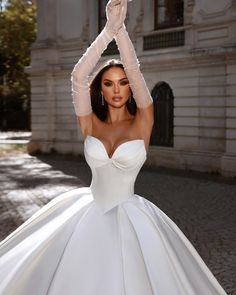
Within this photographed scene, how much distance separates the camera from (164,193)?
10164 mm

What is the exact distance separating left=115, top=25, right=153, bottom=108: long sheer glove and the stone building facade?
9.90 m

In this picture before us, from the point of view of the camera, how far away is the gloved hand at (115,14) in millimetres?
2713

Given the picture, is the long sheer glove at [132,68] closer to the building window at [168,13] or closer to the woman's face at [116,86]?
the woman's face at [116,86]

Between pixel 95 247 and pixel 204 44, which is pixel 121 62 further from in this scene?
pixel 204 44

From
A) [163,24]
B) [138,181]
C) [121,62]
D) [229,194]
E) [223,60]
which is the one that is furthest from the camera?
[163,24]

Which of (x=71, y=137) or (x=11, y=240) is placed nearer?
(x=11, y=240)

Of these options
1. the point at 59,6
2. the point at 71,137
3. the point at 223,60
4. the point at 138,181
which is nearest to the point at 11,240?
the point at 138,181

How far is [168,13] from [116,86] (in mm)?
12825

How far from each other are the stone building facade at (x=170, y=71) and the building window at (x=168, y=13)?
0.09ft

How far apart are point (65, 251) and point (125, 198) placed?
0.45m

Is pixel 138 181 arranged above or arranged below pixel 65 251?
below

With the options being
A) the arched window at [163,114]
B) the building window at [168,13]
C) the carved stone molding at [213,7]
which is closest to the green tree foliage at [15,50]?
the building window at [168,13]

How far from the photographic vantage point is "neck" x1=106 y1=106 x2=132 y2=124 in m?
3.06

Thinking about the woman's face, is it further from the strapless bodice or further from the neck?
the strapless bodice
